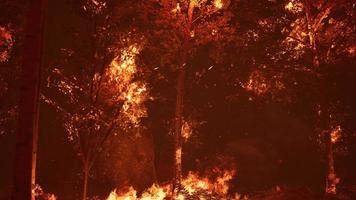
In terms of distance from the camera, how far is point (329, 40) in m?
14.9

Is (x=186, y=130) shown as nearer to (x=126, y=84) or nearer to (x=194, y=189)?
(x=194, y=189)

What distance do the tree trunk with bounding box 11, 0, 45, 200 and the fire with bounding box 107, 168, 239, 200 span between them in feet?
21.3

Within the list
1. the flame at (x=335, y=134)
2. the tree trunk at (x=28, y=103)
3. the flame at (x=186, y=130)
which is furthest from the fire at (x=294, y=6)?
the tree trunk at (x=28, y=103)

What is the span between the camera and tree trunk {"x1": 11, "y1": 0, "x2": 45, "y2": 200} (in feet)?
23.3

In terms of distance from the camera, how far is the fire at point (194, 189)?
48.9 ft

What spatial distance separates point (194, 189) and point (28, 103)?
9964 mm

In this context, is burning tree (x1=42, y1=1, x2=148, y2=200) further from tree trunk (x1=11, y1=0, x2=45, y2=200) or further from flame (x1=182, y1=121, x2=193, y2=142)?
flame (x1=182, y1=121, x2=193, y2=142)

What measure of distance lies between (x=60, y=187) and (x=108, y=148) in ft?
7.26

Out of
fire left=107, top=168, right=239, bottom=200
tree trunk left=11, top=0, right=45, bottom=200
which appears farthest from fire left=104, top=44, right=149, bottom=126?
tree trunk left=11, top=0, right=45, bottom=200

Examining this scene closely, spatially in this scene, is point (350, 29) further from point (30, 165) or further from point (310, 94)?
point (30, 165)

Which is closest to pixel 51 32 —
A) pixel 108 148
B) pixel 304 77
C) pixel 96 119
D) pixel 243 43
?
pixel 108 148

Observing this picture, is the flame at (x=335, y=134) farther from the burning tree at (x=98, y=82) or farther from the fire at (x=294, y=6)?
the burning tree at (x=98, y=82)

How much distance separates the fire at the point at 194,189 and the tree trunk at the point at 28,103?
21.3 ft

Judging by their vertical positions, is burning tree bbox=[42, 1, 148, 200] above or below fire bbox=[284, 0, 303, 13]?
below
